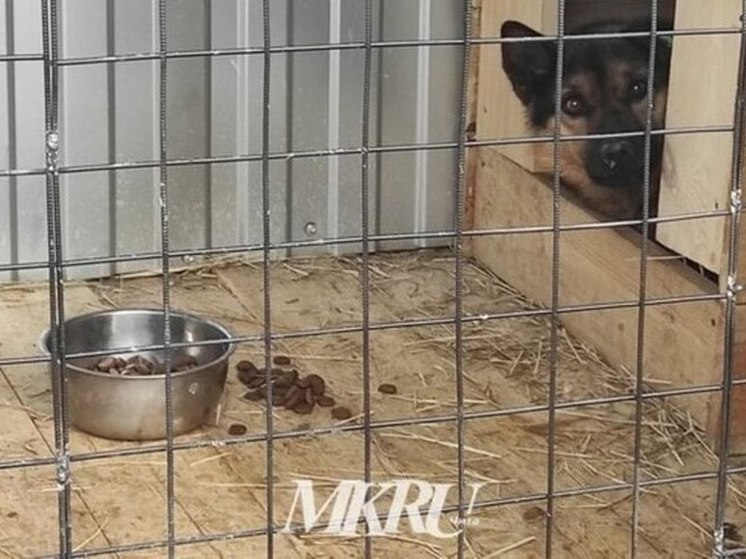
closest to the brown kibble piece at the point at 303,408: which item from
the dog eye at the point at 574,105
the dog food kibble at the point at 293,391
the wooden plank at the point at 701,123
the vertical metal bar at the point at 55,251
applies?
the dog food kibble at the point at 293,391

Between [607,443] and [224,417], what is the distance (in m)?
0.74

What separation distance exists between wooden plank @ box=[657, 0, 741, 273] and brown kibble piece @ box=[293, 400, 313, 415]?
2.54ft

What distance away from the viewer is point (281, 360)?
3535mm

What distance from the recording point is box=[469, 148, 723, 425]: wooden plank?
3.22 metres

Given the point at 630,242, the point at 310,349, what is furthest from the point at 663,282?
the point at 310,349

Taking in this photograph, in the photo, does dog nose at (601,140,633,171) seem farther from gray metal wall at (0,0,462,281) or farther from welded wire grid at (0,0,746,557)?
welded wire grid at (0,0,746,557)

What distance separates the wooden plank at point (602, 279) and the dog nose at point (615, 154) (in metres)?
0.14

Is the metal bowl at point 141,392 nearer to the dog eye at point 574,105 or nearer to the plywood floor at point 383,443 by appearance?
the plywood floor at point 383,443

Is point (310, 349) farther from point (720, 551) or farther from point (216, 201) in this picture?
point (720, 551)

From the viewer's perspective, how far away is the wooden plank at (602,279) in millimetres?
3221

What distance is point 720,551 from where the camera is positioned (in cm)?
256

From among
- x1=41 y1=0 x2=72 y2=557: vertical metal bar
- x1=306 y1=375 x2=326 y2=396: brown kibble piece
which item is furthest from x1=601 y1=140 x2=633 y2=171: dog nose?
x1=41 y1=0 x2=72 y2=557: vertical metal bar

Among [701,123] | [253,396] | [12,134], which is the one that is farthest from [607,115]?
[12,134]

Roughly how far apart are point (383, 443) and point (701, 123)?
0.83m
